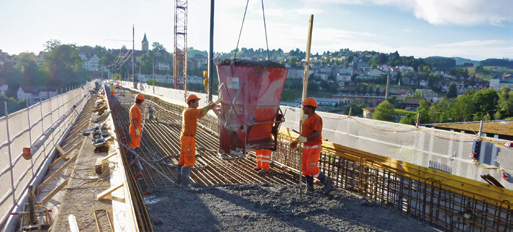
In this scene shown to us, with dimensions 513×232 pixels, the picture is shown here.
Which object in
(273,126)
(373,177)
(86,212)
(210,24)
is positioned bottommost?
(86,212)

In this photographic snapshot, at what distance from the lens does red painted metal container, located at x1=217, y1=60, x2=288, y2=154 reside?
5.79 meters

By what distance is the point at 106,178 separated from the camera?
6379mm

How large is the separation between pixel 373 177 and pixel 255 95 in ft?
8.70

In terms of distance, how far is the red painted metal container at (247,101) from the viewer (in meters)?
5.79

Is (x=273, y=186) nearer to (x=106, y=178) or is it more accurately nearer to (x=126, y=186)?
(x=126, y=186)

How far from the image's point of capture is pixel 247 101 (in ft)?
19.2

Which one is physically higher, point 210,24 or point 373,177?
point 210,24

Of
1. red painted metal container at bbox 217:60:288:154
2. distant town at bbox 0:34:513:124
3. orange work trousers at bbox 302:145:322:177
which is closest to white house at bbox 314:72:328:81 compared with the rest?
distant town at bbox 0:34:513:124

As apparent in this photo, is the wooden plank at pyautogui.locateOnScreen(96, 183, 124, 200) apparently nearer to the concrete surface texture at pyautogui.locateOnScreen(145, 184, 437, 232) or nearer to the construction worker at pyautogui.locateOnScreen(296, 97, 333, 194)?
the concrete surface texture at pyautogui.locateOnScreen(145, 184, 437, 232)

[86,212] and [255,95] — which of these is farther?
[255,95]

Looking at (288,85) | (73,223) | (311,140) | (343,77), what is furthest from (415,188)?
(343,77)

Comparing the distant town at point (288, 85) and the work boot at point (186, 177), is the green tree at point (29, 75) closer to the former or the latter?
the distant town at point (288, 85)

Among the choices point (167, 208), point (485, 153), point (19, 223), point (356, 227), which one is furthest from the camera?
point (485, 153)

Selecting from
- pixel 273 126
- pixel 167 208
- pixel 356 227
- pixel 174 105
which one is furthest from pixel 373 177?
pixel 174 105
